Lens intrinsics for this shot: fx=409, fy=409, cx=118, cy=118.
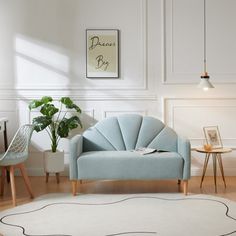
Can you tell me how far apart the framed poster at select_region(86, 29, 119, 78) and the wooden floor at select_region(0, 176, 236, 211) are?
1.44 meters

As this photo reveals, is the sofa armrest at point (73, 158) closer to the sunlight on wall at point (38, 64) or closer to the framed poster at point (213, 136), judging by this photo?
the sunlight on wall at point (38, 64)

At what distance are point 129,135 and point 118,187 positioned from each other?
2.03 feet

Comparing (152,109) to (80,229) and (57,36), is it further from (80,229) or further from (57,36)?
(80,229)

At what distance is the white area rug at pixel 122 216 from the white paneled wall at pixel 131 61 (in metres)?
1.38

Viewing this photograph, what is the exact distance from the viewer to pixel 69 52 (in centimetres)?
529

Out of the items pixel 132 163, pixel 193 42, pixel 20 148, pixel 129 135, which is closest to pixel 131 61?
pixel 193 42

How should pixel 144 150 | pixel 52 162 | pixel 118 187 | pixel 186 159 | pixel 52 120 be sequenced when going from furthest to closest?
pixel 52 120 < pixel 52 162 < pixel 118 187 < pixel 144 150 < pixel 186 159

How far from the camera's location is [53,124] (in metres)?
4.98

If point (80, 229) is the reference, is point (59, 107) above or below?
above

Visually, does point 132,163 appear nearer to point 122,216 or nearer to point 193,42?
Answer: point 122,216

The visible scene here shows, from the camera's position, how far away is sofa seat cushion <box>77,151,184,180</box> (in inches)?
166

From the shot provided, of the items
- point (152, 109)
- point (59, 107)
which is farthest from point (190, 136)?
point (59, 107)

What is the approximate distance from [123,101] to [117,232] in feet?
8.00

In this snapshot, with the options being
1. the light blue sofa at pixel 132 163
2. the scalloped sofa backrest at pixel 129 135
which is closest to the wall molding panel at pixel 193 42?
the scalloped sofa backrest at pixel 129 135
